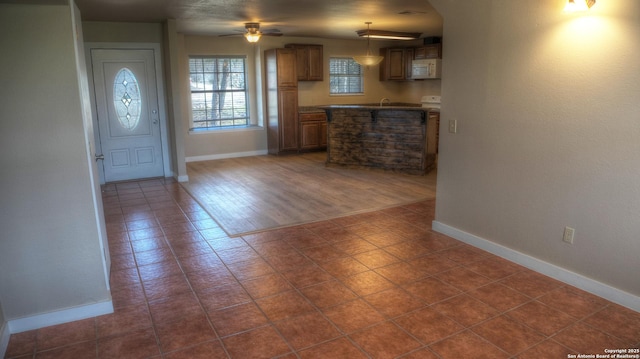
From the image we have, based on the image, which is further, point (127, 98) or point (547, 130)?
point (127, 98)

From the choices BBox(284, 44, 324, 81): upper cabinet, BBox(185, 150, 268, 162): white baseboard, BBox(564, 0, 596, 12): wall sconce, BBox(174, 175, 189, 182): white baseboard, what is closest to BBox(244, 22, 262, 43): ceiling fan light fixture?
BBox(284, 44, 324, 81): upper cabinet

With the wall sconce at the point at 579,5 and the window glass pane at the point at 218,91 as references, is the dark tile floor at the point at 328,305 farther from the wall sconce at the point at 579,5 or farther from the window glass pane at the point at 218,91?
the window glass pane at the point at 218,91

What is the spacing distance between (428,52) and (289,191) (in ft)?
15.6

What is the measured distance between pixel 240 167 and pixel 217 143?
1.12m

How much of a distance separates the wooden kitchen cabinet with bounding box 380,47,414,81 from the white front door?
5042 millimetres

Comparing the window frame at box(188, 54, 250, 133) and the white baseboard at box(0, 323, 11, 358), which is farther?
the window frame at box(188, 54, 250, 133)

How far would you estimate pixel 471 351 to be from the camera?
7.73ft

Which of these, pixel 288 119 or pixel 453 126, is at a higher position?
pixel 453 126

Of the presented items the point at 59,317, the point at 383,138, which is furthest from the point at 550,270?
the point at 383,138

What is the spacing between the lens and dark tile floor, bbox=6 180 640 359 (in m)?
2.42

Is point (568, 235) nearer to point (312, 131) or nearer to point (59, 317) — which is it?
point (59, 317)

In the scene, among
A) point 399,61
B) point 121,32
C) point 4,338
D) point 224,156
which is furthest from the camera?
point 399,61

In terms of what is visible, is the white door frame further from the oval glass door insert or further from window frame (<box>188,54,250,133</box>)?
window frame (<box>188,54,250,133</box>)

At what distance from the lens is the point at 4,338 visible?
2.47m
